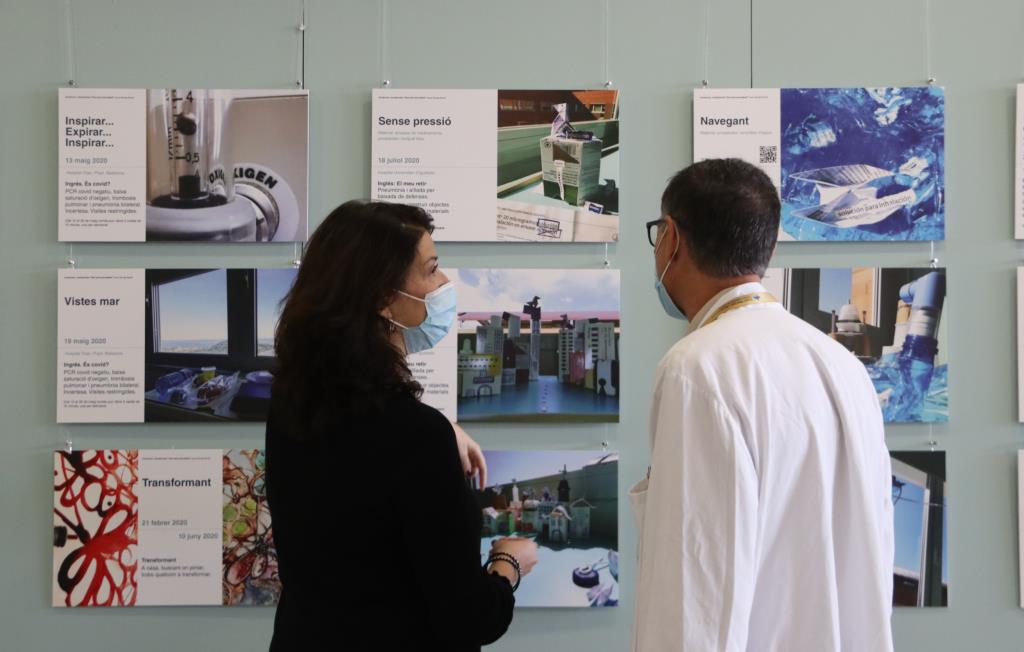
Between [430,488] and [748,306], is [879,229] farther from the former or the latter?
[430,488]

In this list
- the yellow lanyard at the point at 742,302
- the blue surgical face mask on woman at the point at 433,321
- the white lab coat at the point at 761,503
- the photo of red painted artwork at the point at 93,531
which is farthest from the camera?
the photo of red painted artwork at the point at 93,531

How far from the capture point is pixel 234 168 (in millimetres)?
2078

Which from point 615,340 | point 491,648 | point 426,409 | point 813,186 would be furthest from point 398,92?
point 491,648

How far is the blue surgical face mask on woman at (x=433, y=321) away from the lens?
1.37m

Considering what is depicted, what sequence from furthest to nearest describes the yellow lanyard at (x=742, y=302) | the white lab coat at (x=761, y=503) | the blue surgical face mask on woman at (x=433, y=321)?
the blue surgical face mask on woman at (x=433, y=321), the yellow lanyard at (x=742, y=302), the white lab coat at (x=761, y=503)

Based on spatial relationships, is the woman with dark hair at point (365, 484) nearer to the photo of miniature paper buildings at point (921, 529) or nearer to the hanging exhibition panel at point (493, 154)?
the hanging exhibition panel at point (493, 154)

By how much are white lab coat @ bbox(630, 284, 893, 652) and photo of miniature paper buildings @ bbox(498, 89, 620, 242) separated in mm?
971

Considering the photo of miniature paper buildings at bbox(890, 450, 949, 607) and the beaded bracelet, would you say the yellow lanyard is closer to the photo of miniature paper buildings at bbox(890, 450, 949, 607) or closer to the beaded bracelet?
the beaded bracelet

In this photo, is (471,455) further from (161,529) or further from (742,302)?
(161,529)

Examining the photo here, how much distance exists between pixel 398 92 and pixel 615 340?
807 millimetres

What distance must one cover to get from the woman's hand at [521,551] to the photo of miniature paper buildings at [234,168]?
1.08 m

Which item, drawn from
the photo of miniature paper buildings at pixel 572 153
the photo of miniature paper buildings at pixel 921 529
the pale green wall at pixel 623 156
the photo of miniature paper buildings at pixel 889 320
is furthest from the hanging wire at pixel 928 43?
the photo of miniature paper buildings at pixel 921 529

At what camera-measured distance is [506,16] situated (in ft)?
6.95

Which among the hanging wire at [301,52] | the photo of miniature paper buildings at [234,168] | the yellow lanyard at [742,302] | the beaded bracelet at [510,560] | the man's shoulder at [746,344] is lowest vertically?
the beaded bracelet at [510,560]
